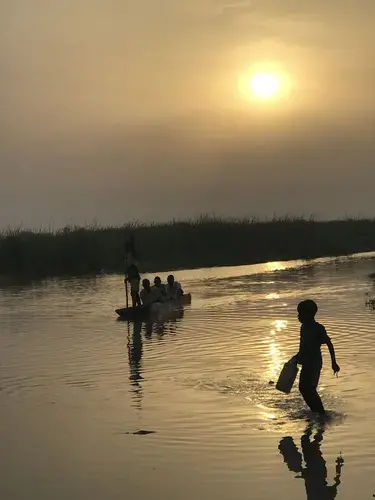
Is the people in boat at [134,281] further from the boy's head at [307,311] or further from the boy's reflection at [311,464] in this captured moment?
the boy's reflection at [311,464]

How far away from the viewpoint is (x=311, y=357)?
991 cm

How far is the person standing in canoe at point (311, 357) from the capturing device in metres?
9.82

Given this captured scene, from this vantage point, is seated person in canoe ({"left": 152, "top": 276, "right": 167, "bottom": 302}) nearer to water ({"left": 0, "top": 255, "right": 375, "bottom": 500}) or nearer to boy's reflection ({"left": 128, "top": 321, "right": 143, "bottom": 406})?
water ({"left": 0, "top": 255, "right": 375, "bottom": 500})

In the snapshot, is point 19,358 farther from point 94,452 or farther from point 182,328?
point 94,452

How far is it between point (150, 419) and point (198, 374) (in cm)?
289

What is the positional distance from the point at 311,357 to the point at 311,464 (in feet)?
6.62

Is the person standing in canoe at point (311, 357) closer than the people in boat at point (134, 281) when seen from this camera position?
Yes

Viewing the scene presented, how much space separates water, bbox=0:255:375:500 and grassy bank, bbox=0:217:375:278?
26210mm

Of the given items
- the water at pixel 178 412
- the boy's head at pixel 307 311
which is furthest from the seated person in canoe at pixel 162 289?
the boy's head at pixel 307 311

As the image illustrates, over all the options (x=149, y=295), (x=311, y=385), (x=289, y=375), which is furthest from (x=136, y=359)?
(x=149, y=295)

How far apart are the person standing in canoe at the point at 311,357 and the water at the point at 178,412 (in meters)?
0.25

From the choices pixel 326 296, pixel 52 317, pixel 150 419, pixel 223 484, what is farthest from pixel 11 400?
pixel 326 296

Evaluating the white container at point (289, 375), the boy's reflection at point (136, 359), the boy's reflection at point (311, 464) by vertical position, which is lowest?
the boy's reflection at point (311, 464)

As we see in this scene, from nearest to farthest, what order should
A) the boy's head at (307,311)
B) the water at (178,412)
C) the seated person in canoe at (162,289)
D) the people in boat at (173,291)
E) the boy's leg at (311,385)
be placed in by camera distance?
the water at (178,412), the boy's leg at (311,385), the boy's head at (307,311), the seated person in canoe at (162,289), the people in boat at (173,291)
